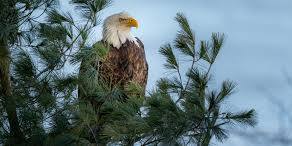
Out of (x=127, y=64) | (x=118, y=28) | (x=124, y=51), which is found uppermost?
(x=118, y=28)

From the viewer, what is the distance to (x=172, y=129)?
5129 millimetres

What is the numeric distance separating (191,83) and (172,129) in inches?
15.9

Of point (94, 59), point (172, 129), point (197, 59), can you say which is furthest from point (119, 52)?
point (172, 129)

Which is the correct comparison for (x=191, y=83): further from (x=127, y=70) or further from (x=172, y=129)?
(x=127, y=70)

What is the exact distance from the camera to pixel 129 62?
802 centimetres

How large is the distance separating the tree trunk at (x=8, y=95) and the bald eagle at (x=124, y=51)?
4.76 feet

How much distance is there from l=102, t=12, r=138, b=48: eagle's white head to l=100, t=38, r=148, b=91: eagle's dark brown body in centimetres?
7

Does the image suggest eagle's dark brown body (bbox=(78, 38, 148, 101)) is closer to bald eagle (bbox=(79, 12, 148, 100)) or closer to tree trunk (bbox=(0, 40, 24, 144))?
bald eagle (bbox=(79, 12, 148, 100))

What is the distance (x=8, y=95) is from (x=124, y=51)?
2.09 m

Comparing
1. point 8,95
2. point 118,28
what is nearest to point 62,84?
point 8,95

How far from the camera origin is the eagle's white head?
8.17 m

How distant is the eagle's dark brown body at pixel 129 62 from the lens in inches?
309

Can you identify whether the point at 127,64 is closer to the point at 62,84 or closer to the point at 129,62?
the point at 129,62

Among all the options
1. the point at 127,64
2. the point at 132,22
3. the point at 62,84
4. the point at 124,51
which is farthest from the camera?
the point at 132,22
